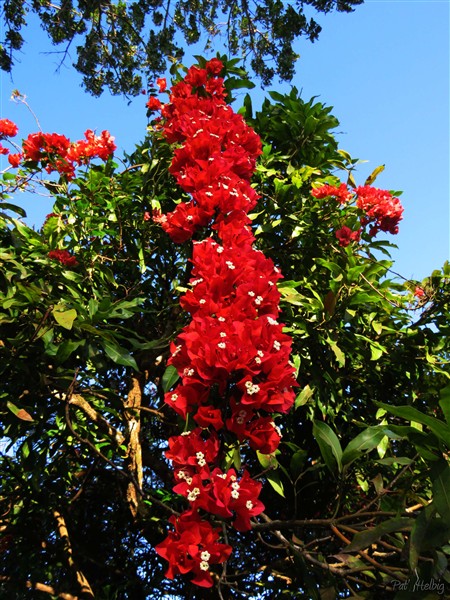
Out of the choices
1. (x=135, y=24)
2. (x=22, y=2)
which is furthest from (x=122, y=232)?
(x=22, y=2)

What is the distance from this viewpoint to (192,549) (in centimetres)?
123

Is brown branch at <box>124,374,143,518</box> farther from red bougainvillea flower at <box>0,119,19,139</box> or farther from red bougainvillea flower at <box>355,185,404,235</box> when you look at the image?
red bougainvillea flower at <box>0,119,19,139</box>

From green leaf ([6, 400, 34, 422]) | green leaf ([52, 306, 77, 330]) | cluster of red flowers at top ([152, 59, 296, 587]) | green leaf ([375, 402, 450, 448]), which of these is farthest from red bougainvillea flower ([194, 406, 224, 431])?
green leaf ([6, 400, 34, 422])

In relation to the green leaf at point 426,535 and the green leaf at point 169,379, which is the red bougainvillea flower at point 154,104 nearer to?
the green leaf at point 169,379

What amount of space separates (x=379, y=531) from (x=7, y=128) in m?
3.87

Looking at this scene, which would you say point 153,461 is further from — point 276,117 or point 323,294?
point 276,117

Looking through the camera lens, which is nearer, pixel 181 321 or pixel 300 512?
pixel 181 321

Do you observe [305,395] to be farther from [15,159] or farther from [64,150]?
[15,159]

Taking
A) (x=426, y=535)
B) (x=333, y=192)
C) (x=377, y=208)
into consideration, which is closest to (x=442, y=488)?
(x=426, y=535)

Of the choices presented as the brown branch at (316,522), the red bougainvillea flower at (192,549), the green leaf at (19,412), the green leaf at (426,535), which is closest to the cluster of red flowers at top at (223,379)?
the red bougainvillea flower at (192,549)

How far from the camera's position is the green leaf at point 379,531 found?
1208mm

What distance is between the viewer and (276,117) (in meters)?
3.21

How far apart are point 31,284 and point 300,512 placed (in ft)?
6.71

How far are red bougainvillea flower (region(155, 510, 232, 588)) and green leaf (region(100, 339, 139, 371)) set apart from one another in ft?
2.35
